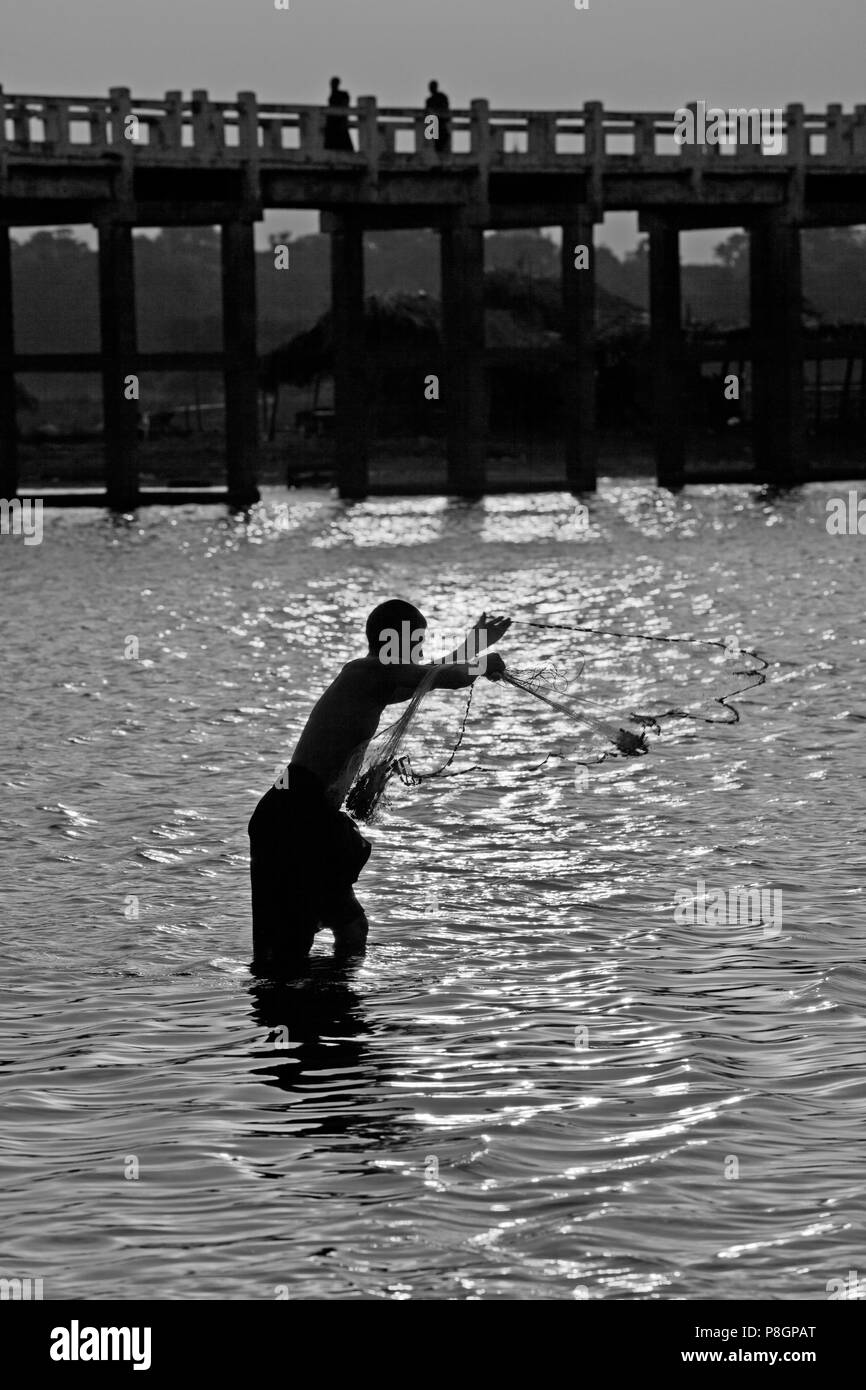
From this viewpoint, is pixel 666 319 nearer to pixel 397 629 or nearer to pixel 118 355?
pixel 118 355

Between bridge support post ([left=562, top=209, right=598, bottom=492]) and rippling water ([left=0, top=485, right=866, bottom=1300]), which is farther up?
bridge support post ([left=562, top=209, right=598, bottom=492])

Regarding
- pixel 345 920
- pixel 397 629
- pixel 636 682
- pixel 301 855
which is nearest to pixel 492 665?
pixel 397 629

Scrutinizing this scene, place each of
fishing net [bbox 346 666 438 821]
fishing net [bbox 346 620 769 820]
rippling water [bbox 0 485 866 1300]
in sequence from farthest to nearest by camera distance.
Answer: fishing net [bbox 346 620 769 820] → fishing net [bbox 346 666 438 821] → rippling water [bbox 0 485 866 1300]

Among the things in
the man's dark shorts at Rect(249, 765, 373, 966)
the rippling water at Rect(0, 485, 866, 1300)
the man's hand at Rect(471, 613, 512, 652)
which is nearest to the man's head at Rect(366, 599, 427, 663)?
the man's hand at Rect(471, 613, 512, 652)

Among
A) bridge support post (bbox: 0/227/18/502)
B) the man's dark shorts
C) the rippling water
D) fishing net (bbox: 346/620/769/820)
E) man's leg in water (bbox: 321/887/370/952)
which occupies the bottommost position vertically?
the rippling water

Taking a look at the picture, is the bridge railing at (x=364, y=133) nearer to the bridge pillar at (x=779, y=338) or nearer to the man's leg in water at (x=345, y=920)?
the bridge pillar at (x=779, y=338)

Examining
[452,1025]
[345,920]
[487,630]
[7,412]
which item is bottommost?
[452,1025]

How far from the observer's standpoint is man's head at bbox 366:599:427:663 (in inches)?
331

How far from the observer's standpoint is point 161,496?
49188 mm

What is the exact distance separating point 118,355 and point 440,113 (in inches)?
336

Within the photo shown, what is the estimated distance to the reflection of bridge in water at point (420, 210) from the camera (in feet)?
144

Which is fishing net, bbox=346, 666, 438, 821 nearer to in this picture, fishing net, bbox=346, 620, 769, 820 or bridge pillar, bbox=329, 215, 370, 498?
fishing net, bbox=346, 620, 769, 820

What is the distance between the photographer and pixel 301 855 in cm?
849
